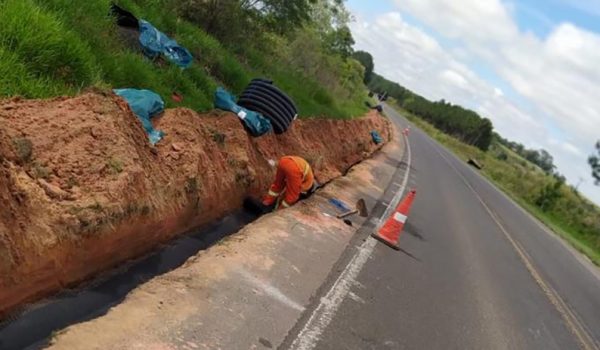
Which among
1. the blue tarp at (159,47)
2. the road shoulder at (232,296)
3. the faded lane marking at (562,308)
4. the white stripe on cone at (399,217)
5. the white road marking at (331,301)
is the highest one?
the blue tarp at (159,47)

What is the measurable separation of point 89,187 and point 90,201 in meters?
0.18

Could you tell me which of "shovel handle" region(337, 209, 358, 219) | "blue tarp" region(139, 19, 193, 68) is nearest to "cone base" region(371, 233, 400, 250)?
"shovel handle" region(337, 209, 358, 219)

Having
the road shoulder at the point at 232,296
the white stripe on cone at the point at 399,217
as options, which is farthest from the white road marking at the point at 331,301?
Result: the white stripe on cone at the point at 399,217

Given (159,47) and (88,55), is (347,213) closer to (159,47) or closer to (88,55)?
(159,47)

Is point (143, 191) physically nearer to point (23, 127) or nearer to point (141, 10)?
point (23, 127)

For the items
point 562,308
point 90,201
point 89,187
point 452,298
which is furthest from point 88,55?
point 562,308

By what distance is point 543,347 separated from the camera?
7.97 m

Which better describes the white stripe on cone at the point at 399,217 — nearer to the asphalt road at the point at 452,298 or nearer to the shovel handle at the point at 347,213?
the asphalt road at the point at 452,298

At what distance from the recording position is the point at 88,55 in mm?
7391

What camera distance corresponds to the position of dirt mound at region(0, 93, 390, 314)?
185 inches

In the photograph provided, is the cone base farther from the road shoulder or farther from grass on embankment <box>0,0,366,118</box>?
grass on embankment <box>0,0,366,118</box>

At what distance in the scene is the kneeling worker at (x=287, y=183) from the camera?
988cm

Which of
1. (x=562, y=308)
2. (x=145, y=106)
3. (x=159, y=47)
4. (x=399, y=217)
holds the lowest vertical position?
(x=562, y=308)

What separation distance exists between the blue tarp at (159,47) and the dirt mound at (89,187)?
206cm
